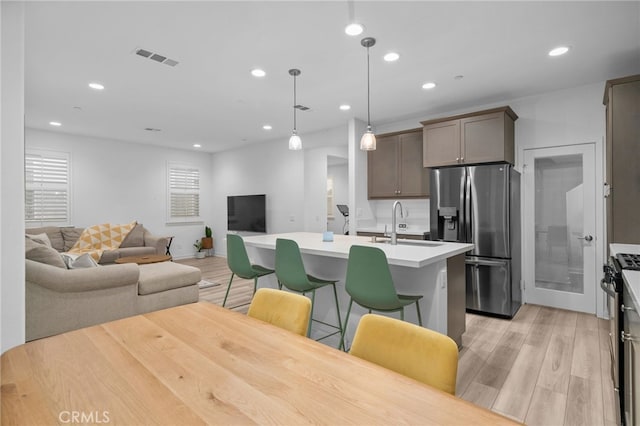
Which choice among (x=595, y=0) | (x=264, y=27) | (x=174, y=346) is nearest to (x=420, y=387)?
(x=174, y=346)

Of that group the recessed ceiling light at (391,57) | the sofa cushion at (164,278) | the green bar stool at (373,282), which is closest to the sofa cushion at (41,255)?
the sofa cushion at (164,278)

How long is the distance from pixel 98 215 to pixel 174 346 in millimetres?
6817

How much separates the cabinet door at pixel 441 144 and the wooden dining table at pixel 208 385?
12.2 ft

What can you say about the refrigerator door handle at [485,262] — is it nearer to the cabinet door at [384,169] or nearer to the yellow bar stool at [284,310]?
the cabinet door at [384,169]

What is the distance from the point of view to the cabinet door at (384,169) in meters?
5.07

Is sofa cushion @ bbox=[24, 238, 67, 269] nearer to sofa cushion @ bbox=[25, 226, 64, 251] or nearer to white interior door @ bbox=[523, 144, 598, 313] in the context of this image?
sofa cushion @ bbox=[25, 226, 64, 251]

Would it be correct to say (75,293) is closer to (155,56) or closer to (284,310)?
(155,56)

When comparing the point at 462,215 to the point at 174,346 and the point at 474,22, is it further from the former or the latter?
the point at 174,346

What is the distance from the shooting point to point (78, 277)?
9.51ft

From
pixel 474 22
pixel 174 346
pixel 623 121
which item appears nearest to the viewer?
pixel 174 346

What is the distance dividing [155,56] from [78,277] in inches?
86.3

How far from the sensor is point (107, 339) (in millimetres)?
1151

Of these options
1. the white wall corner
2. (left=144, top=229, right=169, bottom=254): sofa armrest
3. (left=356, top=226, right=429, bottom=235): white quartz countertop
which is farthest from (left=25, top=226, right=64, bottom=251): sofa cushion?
(left=356, top=226, right=429, bottom=235): white quartz countertop

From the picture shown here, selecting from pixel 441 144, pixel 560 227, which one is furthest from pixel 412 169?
pixel 560 227
